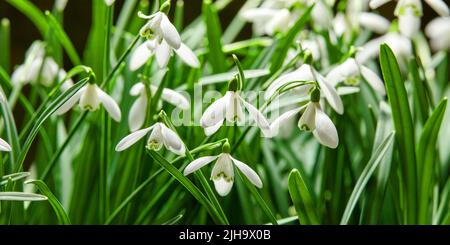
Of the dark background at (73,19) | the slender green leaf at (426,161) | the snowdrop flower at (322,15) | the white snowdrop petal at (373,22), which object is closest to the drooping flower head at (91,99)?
the slender green leaf at (426,161)

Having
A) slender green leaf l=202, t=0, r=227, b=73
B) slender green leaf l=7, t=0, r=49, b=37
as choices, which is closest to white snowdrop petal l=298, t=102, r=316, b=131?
slender green leaf l=202, t=0, r=227, b=73

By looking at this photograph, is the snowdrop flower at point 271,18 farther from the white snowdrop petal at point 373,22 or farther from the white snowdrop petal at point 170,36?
the white snowdrop petal at point 170,36

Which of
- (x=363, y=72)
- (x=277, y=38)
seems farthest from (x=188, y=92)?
(x=363, y=72)

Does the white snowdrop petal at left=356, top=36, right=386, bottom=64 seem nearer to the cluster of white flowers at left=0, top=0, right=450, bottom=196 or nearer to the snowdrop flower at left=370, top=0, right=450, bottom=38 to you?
the cluster of white flowers at left=0, top=0, right=450, bottom=196

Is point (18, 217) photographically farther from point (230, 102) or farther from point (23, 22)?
point (23, 22)

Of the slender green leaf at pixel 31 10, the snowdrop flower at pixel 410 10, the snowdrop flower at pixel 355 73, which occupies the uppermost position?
the slender green leaf at pixel 31 10

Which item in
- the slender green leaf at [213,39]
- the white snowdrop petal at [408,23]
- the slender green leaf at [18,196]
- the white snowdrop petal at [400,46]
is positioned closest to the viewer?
the slender green leaf at [18,196]
